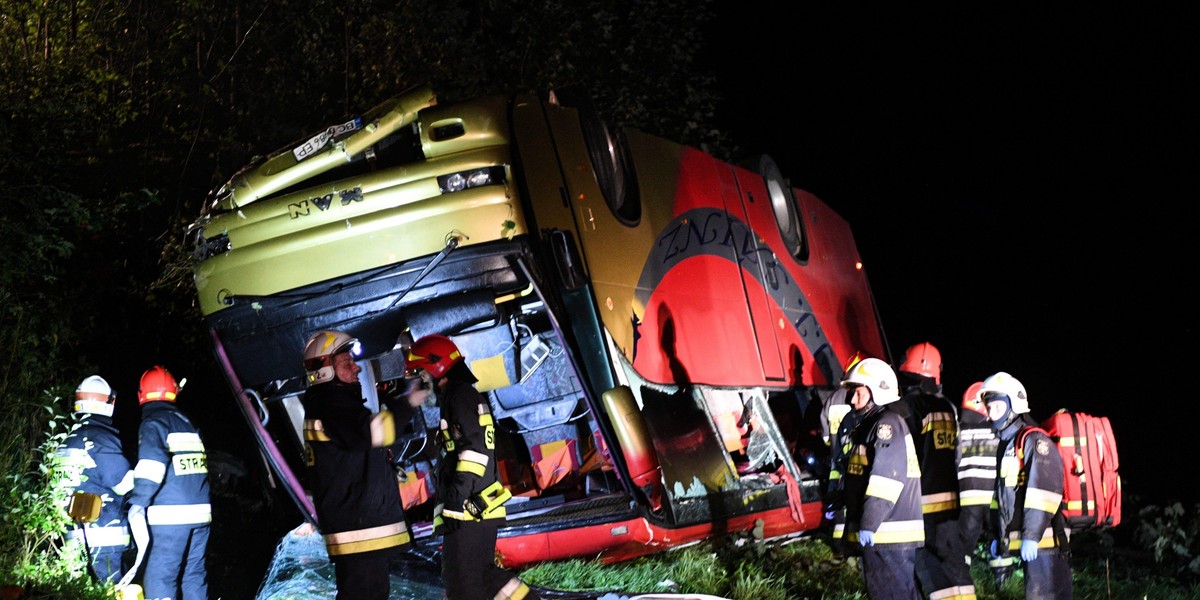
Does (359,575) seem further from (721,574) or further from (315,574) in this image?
(721,574)

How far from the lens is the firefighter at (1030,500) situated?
20.2 ft

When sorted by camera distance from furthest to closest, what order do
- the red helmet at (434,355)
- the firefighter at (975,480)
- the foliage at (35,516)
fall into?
the firefighter at (975,480), the foliage at (35,516), the red helmet at (434,355)

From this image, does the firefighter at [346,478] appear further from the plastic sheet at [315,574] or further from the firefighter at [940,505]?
the firefighter at [940,505]

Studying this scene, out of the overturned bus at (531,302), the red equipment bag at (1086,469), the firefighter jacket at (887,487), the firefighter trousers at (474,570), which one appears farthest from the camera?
the red equipment bag at (1086,469)

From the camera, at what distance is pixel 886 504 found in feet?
17.2

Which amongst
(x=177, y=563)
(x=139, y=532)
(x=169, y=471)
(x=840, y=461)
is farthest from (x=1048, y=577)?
(x=139, y=532)

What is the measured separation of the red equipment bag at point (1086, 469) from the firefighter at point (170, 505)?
5459 millimetres

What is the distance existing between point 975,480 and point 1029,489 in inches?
11.8

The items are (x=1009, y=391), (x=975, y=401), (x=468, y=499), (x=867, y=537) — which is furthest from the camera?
(x=975, y=401)

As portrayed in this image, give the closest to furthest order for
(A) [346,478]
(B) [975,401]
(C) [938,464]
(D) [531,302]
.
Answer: (A) [346,478] < (C) [938,464] < (D) [531,302] < (B) [975,401]

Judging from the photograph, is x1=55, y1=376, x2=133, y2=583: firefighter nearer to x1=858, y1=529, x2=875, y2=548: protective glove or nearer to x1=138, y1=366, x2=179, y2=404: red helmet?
x1=138, y1=366, x2=179, y2=404: red helmet

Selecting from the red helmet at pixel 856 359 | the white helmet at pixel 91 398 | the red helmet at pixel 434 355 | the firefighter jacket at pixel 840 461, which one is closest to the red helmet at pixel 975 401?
the red helmet at pixel 856 359

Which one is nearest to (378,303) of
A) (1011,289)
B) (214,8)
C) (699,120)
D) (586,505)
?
(586,505)

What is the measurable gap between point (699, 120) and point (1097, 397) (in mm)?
10768
